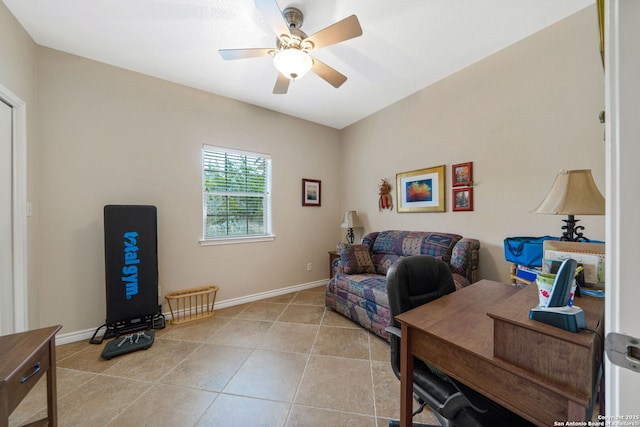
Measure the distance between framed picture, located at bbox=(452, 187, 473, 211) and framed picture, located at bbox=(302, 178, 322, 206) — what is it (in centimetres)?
201

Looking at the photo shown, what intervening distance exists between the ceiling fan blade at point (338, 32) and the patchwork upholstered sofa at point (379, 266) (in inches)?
83.3

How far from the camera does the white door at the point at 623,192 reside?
0.42m

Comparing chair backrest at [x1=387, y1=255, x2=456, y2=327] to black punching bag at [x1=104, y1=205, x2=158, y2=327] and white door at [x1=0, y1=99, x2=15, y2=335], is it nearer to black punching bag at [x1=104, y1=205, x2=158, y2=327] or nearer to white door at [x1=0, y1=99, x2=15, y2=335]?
black punching bag at [x1=104, y1=205, x2=158, y2=327]

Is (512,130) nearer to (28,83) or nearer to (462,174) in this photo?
(462,174)

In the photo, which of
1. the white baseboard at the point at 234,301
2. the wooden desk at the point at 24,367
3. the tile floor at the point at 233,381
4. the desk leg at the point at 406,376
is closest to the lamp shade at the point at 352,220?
the white baseboard at the point at 234,301

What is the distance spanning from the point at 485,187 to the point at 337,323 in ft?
7.04

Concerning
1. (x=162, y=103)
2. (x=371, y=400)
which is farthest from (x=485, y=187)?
(x=162, y=103)

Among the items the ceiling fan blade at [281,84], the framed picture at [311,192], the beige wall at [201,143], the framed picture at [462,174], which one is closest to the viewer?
the beige wall at [201,143]

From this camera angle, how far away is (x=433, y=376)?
108 cm

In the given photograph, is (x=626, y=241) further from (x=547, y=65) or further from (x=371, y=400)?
(x=547, y=65)

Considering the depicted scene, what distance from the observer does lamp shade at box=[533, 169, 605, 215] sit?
50.6 inches

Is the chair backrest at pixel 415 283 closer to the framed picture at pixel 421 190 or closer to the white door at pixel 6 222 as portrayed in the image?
the framed picture at pixel 421 190

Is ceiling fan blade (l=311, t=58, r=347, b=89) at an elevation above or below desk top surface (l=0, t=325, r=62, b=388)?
above

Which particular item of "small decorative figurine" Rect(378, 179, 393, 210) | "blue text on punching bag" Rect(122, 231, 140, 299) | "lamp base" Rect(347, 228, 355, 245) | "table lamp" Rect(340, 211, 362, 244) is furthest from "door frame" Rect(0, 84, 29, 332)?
"small decorative figurine" Rect(378, 179, 393, 210)
